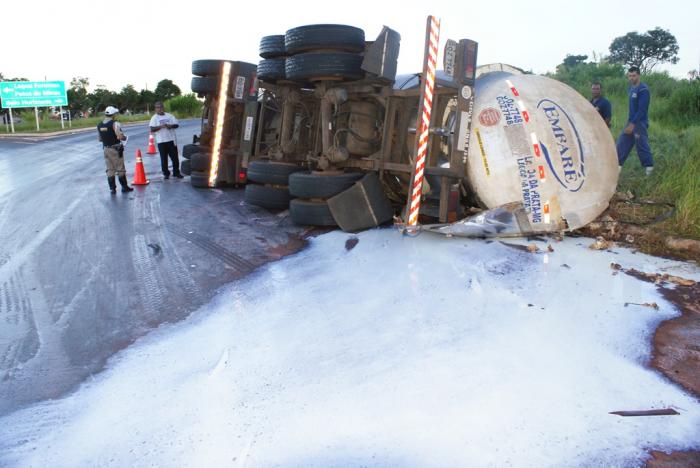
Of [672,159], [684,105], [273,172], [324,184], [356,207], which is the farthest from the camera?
[684,105]

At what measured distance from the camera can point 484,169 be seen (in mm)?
5996

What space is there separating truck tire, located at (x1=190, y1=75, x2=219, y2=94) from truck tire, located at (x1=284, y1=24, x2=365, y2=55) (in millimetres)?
4584

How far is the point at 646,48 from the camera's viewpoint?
4394 cm

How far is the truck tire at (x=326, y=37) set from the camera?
20.7ft

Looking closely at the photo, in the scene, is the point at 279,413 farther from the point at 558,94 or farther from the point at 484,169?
the point at 558,94

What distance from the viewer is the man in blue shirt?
25.1 feet

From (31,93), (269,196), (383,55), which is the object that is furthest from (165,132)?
(31,93)

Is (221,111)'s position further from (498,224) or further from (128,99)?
(128,99)

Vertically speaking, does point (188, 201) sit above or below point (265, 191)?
below

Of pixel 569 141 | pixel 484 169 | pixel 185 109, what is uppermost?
pixel 569 141

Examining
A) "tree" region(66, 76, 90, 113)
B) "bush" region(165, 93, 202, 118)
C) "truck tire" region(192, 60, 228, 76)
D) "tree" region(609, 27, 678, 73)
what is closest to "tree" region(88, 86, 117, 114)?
"tree" region(66, 76, 90, 113)

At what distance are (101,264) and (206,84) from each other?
19.3 feet

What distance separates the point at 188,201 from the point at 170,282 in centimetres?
441

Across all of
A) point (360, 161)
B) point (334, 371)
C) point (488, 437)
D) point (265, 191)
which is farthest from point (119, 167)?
point (488, 437)
